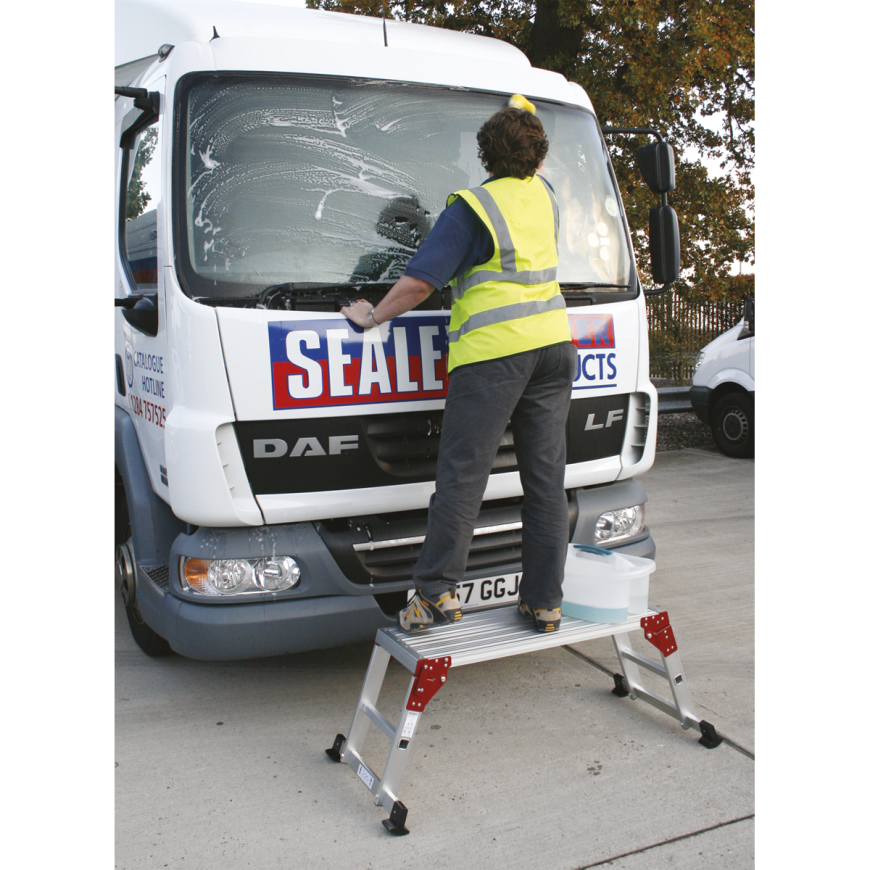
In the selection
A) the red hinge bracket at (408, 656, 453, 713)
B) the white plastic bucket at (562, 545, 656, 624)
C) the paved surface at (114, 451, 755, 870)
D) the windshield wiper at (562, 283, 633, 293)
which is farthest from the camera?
the windshield wiper at (562, 283, 633, 293)

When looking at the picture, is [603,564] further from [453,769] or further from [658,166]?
[658,166]

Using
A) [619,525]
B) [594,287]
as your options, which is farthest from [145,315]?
[619,525]

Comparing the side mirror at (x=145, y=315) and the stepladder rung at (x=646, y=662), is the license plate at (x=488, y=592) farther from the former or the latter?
the side mirror at (x=145, y=315)

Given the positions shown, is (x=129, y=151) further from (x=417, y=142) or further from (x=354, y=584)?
(x=354, y=584)

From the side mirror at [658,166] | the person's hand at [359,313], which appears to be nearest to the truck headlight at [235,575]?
the person's hand at [359,313]

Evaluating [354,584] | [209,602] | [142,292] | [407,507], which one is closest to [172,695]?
[209,602]

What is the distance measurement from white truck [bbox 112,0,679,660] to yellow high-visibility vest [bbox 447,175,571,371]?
0.37 meters

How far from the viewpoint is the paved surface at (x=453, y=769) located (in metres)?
2.59

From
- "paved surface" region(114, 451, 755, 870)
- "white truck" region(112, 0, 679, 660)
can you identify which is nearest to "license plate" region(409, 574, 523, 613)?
"white truck" region(112, 0, 679, 660)

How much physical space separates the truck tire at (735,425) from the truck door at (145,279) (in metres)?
6.75

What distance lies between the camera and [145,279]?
3.53 metres

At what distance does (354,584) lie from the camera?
10.7 feet

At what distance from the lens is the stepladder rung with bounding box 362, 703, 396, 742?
2793 mm

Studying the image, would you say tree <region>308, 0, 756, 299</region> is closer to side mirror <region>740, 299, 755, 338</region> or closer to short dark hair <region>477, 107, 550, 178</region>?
side mirror <region>740, 299, 755, 338</region>
